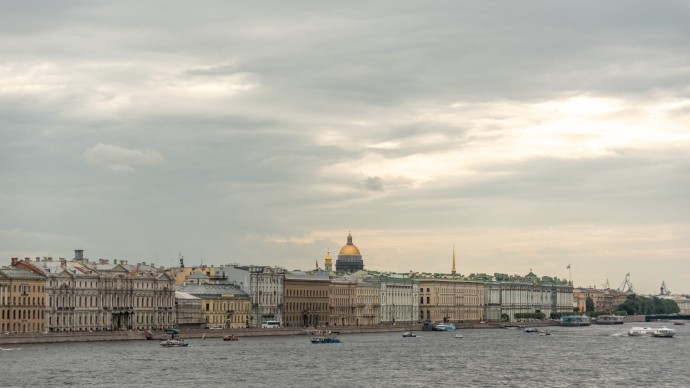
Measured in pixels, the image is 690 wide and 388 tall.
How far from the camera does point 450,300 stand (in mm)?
181250

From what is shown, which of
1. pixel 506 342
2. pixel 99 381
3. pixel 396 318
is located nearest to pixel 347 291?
pixel 396 318

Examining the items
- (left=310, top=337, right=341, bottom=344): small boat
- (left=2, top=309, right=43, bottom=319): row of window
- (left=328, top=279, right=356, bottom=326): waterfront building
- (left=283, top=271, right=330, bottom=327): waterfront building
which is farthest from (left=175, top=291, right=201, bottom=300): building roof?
(left=328, top=279, right=356, bottom=326): waterfront building

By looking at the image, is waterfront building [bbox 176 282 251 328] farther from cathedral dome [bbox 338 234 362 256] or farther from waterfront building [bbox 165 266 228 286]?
cathedral dome [bbox 338 234 362 256]

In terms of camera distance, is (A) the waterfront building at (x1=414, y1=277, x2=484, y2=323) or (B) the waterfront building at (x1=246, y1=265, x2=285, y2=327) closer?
(B) the waterfront building at (x1=246, y1=265, x2=285, y2=327)

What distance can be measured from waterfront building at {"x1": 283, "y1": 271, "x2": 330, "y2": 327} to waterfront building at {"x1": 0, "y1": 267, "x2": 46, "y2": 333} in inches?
1454

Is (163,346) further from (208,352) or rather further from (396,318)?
(396,318)

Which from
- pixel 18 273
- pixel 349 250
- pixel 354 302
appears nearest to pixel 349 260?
pixel 349 250

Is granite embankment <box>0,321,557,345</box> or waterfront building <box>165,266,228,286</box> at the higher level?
waterfront building <box>165,266,228,286</box>

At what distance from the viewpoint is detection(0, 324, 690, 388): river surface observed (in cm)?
6656

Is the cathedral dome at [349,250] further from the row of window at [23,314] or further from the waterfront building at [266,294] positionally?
the row of window at [23,314]

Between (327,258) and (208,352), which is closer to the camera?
(208,352)

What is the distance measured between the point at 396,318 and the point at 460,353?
70.5 meters

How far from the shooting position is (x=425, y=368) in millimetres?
77375

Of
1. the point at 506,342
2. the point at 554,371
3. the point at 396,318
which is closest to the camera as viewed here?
the point at 554,371
